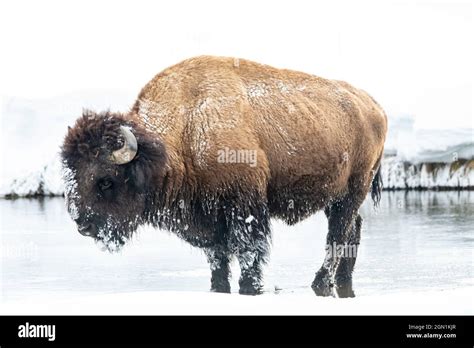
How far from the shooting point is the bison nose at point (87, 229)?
795 cm

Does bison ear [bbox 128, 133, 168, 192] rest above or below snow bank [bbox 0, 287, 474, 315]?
above

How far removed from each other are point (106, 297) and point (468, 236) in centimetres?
755

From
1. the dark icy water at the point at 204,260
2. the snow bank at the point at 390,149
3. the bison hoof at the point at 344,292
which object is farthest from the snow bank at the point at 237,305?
the snow bank at the point at 390,149

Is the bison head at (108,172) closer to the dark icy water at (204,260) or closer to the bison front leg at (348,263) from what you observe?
the dark icy water at (204,260)

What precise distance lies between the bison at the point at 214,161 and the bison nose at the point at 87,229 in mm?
10

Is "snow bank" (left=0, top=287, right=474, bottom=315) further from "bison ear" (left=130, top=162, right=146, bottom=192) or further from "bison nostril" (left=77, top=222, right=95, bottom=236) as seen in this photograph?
"bison ear" (left=130, top=162, right=146, bottom=192)

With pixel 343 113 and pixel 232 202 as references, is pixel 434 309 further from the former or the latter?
pixel 343 113

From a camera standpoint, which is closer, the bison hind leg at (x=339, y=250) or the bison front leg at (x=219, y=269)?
the bison front leg at (x=219, y=269)

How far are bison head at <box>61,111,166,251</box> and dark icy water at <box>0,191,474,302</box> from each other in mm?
1090

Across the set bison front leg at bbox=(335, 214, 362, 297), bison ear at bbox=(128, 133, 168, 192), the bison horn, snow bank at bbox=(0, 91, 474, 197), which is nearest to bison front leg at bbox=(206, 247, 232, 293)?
bison ear at bbox=(128, 133, 168, 192)

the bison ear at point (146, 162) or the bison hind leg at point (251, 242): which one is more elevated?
the bison ear at point (146, 162)

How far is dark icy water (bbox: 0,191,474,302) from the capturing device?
9.94 m

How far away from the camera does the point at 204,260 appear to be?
41.3 feet
